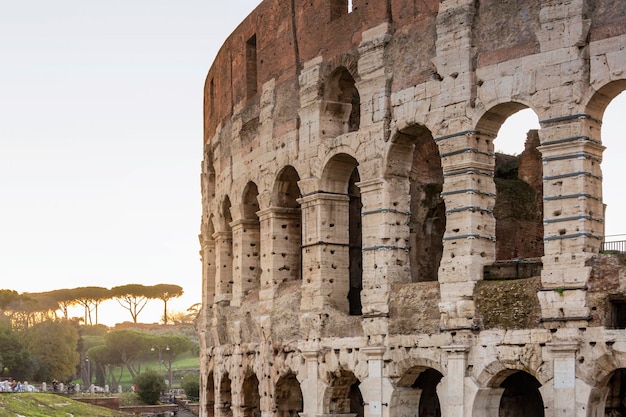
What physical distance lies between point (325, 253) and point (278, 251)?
1812mm

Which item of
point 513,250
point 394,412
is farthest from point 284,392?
point 513,250

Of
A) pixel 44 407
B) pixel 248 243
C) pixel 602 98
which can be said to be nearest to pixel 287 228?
pixel 248 243

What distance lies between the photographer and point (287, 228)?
62.4ft

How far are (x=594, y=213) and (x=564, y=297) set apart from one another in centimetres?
116

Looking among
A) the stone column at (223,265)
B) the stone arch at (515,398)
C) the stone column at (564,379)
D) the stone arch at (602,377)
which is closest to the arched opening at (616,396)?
the stone arch at (602,377)

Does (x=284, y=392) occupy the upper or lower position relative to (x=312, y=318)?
lower

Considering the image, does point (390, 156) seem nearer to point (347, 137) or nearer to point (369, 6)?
point (347, 137)

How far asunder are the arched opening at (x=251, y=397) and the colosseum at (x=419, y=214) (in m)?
0.04

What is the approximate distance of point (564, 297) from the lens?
43.1ft

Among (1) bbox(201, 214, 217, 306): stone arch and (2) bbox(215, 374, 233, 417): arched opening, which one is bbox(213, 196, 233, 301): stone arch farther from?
(2) bbox(215, 374, 233, 417): arched opening

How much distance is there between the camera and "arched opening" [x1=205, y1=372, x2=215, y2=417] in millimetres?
23062

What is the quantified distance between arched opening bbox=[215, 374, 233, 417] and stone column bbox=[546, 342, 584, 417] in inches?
395

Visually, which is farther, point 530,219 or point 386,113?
point 530,219

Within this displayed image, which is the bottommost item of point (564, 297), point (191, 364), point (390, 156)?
point (191, 364)
